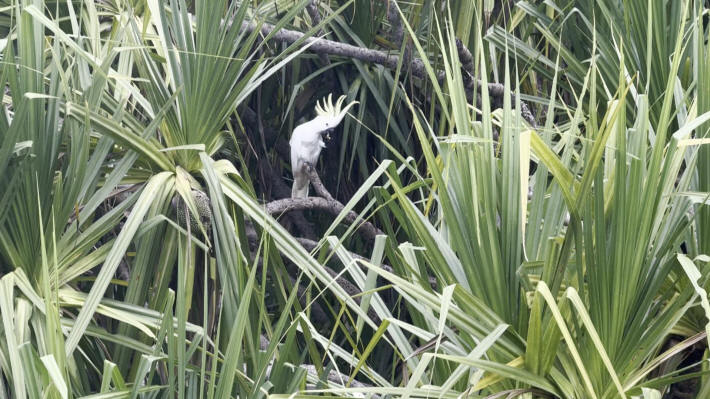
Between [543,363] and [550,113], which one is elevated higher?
[550,113]

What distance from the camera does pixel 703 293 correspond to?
3.31 ft

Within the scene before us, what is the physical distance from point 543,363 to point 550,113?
0.42 m

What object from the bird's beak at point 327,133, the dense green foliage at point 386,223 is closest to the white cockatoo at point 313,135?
the bird's beak at point 327,133

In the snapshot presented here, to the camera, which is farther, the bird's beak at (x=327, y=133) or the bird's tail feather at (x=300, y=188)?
the bird's tail feather at (x=300, y=188)

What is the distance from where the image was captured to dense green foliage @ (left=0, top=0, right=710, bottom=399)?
1.15 meters

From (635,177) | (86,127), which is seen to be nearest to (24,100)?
(86,127)

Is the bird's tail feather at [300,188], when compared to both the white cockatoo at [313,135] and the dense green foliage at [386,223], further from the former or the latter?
the dense green foliage at [386,223]

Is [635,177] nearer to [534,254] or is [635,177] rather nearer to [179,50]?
[534,254]

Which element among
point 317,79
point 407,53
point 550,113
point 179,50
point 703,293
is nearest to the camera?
point 703,293

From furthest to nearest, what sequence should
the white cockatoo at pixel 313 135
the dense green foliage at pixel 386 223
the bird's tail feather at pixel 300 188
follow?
the bird's tail feather at pixel 300 188
the white cockatoo at pixel 313 135
the dense green foliage at pixel 386 223

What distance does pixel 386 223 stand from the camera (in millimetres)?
1713

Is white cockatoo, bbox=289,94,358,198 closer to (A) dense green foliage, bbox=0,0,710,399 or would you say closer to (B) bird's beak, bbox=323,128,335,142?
(B) bird's beak, bbox=323,128,335,142

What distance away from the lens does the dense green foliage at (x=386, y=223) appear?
115 cm

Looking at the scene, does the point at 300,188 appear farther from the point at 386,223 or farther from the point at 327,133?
the point at 386,223
